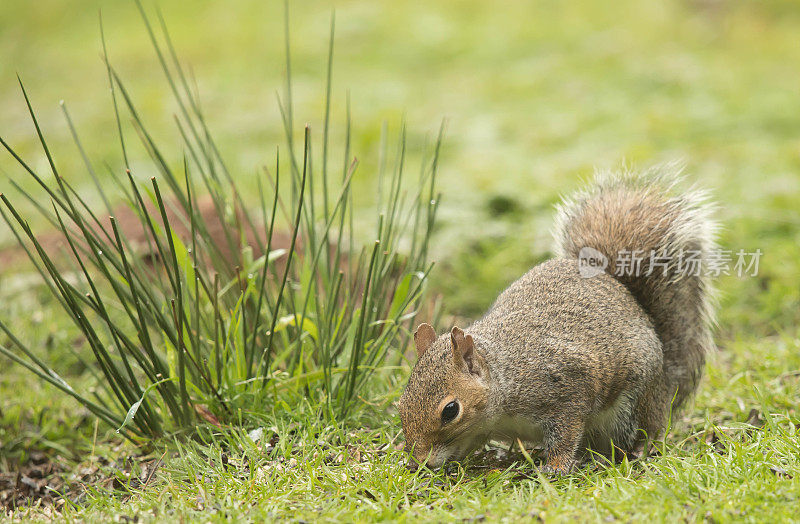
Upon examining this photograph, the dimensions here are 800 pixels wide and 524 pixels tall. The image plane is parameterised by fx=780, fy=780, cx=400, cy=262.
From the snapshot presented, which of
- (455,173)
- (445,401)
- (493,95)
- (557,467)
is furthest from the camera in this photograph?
(493,95)

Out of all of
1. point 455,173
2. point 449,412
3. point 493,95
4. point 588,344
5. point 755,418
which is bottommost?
point 755,418

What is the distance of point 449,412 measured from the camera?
2.59 m

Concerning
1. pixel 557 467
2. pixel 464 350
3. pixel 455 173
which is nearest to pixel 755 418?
pixel 557 467

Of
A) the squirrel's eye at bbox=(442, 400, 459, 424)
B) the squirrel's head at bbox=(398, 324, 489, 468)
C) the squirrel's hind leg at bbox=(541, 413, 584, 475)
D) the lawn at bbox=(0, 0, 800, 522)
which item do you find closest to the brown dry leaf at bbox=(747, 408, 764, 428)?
the lawn at bbox=(0, 0, 800, 522)

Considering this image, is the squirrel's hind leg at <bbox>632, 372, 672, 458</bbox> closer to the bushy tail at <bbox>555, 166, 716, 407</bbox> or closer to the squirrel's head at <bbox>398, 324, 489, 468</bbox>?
the bushy tail at <bbox>555, 166, 716, 407</bbox>

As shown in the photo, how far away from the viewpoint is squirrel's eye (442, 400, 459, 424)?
258 centimetres

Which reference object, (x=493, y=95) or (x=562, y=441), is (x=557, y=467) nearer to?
(x=562, y=441)

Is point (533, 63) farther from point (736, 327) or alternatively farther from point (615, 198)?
point (615, 198)

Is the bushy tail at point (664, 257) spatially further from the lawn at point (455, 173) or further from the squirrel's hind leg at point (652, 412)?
the lawn at point (455, 173)

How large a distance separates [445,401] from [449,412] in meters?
0.04

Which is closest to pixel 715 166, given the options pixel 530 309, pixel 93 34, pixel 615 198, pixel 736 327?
pixel 736 327

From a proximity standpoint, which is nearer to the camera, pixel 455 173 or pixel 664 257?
pixel 664 257

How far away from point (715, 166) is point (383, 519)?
16.6ft

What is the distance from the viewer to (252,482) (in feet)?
8.59
